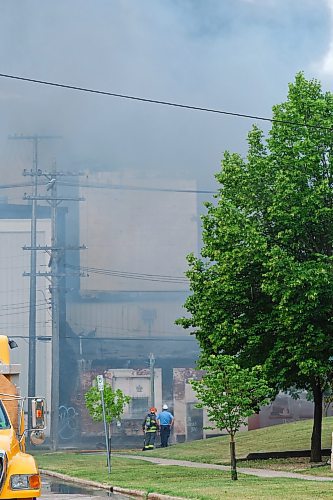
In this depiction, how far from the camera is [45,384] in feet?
186

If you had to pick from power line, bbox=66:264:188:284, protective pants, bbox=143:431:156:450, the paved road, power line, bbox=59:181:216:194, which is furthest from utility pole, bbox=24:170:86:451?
the paved road

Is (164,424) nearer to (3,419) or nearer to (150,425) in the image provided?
(150,425)

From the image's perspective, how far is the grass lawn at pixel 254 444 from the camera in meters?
27.6

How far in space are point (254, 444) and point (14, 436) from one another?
1991cm

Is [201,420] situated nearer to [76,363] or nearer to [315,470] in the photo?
[76,363]

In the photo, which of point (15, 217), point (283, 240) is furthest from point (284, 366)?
point (15, 217)

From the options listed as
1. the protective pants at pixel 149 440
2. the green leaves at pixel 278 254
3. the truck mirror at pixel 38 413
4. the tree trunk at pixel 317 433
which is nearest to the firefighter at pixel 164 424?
the protective pants at pixel 149 440

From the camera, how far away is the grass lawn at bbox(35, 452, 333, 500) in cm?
1511

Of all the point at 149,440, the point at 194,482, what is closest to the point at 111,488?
the point at 194,482

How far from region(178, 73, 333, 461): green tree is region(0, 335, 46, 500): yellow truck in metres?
9.37

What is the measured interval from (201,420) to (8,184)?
20414mm

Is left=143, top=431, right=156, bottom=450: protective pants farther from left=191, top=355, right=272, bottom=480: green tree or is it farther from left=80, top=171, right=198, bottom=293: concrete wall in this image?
left=80, top=171, right=198, bottom=293: concrete wall

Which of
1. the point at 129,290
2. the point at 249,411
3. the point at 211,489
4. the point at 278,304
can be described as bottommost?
the point at 211,489

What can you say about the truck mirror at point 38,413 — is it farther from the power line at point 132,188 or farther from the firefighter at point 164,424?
the power line at point 132,188
